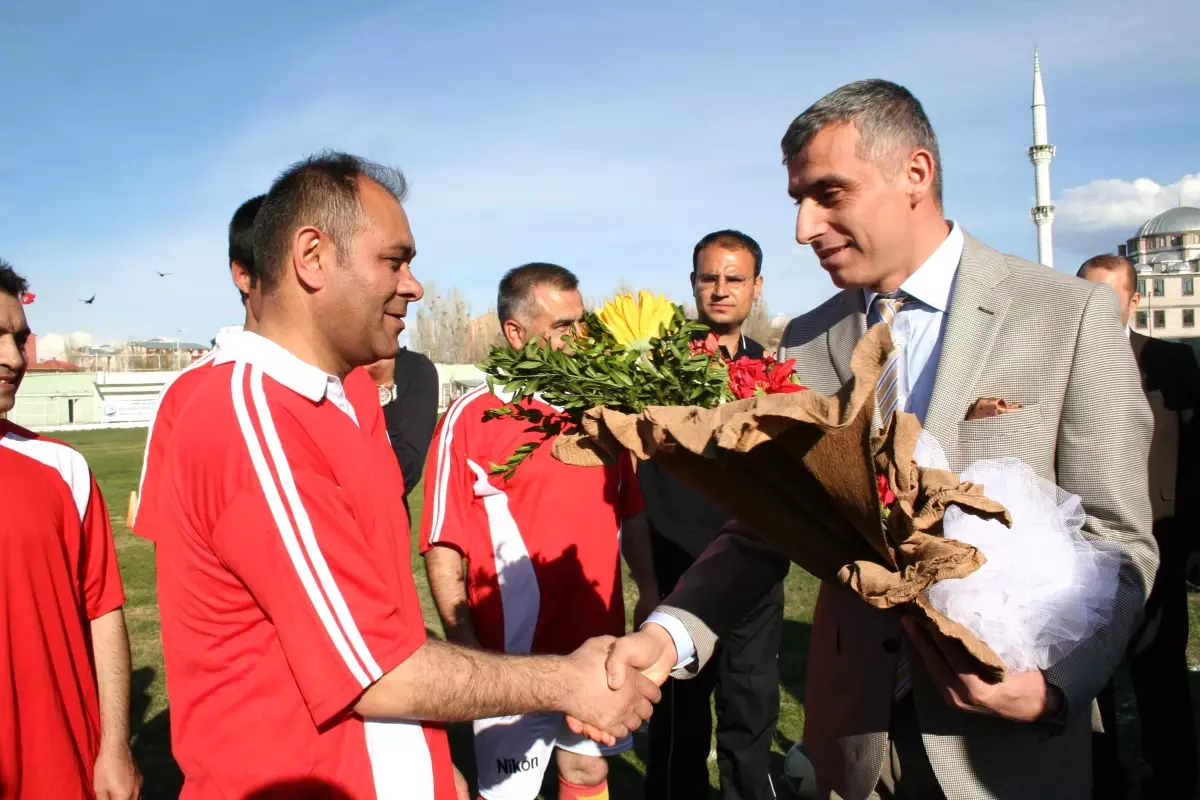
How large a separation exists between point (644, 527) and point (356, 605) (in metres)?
2.88

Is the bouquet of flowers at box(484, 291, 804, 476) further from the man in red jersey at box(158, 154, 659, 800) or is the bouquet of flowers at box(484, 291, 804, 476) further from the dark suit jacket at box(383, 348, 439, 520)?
the dark suit jacket at box(383, 348, 439, 520)

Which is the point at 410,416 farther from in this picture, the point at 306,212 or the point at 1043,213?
the point at 1043,213

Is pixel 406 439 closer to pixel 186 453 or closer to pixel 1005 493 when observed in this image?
pixel 186 453

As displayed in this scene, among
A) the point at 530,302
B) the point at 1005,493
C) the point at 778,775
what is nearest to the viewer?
the point at 1005,493

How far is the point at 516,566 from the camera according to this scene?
421cm

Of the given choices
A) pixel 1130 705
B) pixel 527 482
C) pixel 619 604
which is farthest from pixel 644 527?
pixel 1130 705

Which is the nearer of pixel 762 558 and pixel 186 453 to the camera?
pixel 186 453

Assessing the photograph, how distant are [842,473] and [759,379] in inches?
15.0

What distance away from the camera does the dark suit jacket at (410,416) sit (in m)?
5.59

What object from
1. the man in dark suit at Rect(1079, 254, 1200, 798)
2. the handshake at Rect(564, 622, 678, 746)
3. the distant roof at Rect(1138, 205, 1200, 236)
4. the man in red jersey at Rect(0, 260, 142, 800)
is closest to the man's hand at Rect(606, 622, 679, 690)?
the handshake at Rect(564, 622, 678, 746)

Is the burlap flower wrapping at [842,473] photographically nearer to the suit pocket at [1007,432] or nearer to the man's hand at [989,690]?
the man's hand at [989,690]

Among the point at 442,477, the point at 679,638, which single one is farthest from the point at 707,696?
the point at 679,638

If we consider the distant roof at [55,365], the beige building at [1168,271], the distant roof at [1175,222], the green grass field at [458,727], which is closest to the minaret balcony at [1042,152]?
the beige building at [1168,271]

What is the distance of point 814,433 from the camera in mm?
1662
